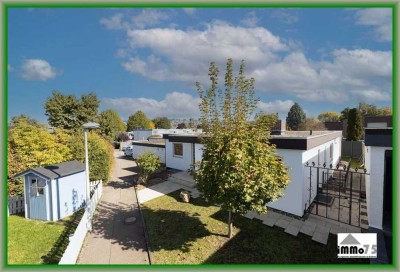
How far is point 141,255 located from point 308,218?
646 cm

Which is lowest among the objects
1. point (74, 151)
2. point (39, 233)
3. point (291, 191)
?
point (39, 233)

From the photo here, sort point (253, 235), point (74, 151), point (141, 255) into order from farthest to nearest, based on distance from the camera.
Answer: point (74, 151), point (253, 235), point (141, 255)

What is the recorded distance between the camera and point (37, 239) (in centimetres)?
842

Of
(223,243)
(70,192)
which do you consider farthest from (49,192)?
(223,243)

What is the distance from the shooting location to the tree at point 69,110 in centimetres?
2242

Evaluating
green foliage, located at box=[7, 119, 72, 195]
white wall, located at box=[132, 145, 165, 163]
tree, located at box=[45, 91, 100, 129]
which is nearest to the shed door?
green foliage, located at box=[7, 119, 72, 195]

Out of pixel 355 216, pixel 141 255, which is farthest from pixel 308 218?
pixel 141 255

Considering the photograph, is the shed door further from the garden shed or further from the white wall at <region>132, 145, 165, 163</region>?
the white wall at <region>132, 145, 165, 163</region>

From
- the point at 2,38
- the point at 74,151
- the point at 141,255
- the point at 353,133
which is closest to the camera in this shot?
the point at 2,38

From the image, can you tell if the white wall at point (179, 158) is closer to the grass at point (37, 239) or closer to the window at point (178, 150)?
the window at point (178, 150)

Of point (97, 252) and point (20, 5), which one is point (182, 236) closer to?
point (97, 252)

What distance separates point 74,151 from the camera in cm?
1471

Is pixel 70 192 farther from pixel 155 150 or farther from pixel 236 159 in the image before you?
pixel 155 150

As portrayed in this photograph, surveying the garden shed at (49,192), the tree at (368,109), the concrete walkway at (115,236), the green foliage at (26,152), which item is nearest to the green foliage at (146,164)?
the concrete walkway at (115,236)
